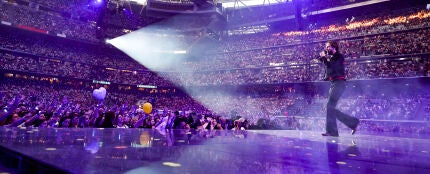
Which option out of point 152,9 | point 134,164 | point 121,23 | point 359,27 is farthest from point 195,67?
point 134,164

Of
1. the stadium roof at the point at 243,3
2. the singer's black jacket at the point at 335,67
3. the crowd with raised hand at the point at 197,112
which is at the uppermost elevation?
the stadium roof at the point at 243,3

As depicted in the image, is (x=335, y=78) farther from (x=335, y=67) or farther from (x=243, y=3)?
(x=243, y=3)

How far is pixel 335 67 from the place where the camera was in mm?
5723

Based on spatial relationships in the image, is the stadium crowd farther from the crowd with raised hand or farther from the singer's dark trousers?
the singer's dark trousers

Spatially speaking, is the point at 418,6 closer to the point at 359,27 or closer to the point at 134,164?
the point at 359,27

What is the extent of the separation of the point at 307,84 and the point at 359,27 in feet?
27.9

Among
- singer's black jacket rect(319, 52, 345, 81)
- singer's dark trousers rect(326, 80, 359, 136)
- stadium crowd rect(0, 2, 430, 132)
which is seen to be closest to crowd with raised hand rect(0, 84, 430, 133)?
stadium crowd rect(0, 2, 430, 132)

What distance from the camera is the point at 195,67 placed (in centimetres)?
4175

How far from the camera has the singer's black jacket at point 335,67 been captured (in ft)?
18.7

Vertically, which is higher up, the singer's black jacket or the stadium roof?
the stadium roof

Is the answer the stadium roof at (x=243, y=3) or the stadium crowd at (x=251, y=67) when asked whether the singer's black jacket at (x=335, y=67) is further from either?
the stadium roof at (x=243, y=3)

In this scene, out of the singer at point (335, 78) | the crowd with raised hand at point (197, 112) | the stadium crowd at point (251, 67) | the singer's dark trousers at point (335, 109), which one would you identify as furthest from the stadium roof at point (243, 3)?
the singer's dark trousers at point (335, 109)

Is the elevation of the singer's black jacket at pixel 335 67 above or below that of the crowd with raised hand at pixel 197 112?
above

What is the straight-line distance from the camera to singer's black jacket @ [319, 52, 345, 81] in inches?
224
